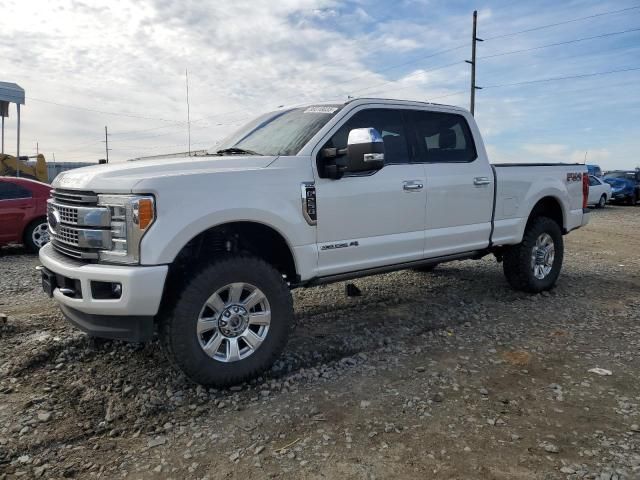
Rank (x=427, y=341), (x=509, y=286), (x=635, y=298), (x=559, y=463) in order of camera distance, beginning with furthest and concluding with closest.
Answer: (x=509, y=286), (x=635, y=298), (x=427, y=341), (x=559, y=463)

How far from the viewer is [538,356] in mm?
4207

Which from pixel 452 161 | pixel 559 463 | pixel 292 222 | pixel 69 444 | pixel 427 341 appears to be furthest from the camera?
pixel 452 161

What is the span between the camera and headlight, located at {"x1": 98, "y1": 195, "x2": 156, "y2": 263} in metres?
3.14

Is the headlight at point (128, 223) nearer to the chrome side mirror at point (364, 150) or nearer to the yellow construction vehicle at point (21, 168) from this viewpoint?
the chrome side mirror at point (364, 150)

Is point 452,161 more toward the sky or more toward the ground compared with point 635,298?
more toward the sky

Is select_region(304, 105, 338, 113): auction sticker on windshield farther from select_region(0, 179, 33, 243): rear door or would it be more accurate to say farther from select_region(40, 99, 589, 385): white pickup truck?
select_region(0, 179, 33, 243): rear door

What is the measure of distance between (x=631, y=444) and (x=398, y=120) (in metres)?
3.14

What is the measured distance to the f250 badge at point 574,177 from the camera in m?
6.39

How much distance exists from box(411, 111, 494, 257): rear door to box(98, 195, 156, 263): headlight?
263 centimetres

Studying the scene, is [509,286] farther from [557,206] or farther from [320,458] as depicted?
[320,458]

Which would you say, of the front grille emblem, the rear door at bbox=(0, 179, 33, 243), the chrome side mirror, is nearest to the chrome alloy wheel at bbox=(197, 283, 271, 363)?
the chrome side mirror

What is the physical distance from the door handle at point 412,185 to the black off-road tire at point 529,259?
6.59 feet

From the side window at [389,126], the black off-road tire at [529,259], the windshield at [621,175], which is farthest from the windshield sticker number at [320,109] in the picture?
the windshield at [621,175]

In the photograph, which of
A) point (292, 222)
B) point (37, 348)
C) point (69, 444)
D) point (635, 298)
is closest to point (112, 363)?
point (37, 348)
